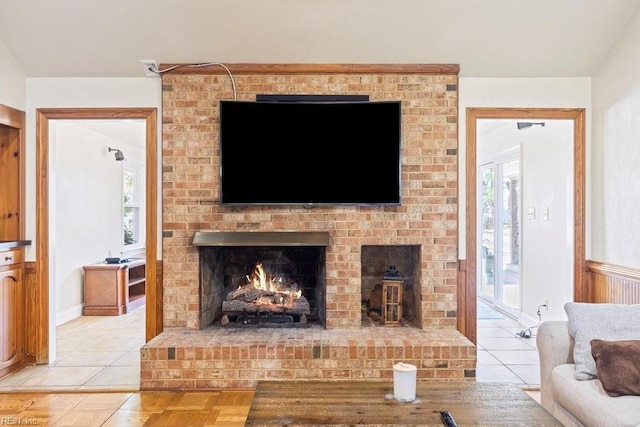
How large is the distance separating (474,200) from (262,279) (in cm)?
184

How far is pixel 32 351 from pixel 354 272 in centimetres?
265

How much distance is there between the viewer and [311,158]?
10.8 ft

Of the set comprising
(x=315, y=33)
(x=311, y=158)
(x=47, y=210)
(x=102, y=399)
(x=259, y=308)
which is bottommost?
(x=102, y=399)

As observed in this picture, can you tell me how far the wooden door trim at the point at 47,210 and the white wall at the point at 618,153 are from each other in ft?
11.3

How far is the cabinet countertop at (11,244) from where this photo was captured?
318 cm

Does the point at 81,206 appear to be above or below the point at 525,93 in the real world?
below

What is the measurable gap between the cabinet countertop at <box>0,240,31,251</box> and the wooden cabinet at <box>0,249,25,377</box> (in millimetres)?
33

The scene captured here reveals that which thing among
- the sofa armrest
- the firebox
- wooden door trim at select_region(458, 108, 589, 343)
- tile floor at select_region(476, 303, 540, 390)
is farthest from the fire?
the sofa armrest

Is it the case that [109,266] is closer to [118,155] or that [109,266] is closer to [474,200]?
[118,155]

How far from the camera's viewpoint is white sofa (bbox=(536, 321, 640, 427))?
67.8 inches

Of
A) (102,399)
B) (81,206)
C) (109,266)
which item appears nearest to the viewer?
(102,399)

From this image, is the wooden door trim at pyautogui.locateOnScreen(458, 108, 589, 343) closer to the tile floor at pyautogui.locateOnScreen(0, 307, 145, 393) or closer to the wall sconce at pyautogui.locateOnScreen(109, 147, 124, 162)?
the tile floor at pyautogui.locateOnScreen(0, 307, 145, 393)

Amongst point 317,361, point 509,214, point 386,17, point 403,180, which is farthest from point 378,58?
point 509,214

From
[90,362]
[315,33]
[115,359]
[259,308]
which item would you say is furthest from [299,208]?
[90,362]
